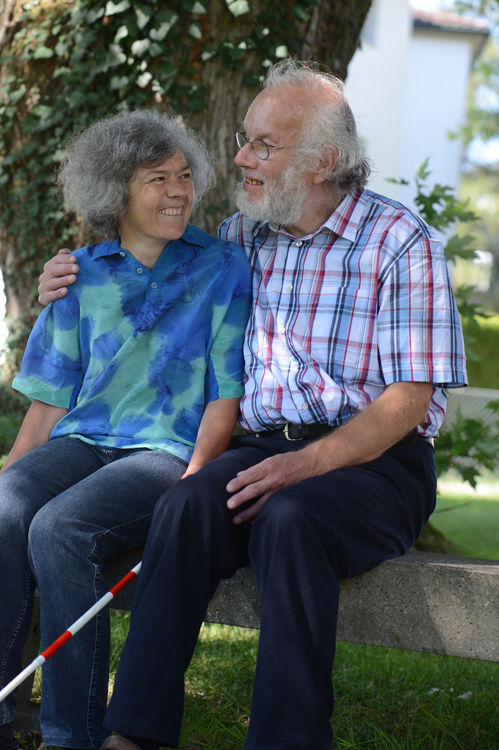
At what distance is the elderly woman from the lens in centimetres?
258

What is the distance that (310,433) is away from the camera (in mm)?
2516

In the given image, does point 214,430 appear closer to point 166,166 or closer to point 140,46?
point 166,166

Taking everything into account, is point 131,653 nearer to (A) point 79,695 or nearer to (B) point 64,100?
(A) point 79,695

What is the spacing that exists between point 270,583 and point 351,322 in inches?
38.7

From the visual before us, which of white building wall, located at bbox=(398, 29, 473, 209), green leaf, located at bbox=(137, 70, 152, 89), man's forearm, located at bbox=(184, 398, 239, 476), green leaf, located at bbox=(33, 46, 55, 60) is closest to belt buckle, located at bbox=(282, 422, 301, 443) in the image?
man's forearm, located at bbox=(184, 398, 239, 476)

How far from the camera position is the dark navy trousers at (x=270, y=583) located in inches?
70.7

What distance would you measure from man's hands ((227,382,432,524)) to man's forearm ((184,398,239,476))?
35 centimetres

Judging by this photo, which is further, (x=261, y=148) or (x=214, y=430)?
(x=261, y=148)

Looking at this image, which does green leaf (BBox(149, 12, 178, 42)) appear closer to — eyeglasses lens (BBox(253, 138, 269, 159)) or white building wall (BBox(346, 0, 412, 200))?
eyeglasses lens (BBox(253, 138, 269, 159))

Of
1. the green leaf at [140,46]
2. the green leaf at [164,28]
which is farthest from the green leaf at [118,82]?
the green leaf at [164,28]

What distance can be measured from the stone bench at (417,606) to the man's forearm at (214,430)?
1.41 feet

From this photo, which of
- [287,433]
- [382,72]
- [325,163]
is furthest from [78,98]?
[382,72]

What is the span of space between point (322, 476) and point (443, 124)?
61.5 ft

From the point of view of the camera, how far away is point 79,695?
2.14 metres
